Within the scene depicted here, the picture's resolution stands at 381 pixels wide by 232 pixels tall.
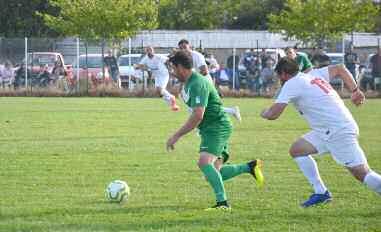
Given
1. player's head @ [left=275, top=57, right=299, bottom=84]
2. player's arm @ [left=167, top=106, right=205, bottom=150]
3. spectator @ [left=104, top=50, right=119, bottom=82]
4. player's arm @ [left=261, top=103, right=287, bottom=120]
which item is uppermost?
player's head @ [left=275, top=57, right=299, bottom=84]

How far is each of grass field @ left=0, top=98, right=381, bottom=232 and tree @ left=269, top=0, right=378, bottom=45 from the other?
21.1m

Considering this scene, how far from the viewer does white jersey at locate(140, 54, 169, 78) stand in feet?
83.2

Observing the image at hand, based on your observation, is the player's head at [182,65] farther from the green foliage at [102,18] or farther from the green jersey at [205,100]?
the green foliage at [102,18]

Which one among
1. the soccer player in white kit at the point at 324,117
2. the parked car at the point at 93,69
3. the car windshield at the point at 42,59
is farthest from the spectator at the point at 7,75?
the soccer player in white kit at the point at 324,117

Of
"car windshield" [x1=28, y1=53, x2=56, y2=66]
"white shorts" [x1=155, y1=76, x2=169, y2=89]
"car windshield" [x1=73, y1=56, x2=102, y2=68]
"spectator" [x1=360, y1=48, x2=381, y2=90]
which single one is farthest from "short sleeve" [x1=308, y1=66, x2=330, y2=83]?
"car windshield" [x1=28, y1=53, x2=56, y2=66]

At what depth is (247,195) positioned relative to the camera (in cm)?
1115

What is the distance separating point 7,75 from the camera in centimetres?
4100

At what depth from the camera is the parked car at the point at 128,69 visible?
4091cm

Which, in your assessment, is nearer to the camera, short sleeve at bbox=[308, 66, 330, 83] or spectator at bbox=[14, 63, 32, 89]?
short sleeve at bbox=[308, 66, 330, 83]

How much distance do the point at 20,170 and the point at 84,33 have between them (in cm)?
3023

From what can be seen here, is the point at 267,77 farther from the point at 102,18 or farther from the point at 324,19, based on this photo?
the point at 102,18

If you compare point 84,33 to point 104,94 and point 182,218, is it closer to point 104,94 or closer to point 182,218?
point 104,94

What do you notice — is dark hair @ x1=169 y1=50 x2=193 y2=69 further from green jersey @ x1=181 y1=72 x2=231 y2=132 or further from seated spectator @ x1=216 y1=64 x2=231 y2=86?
seated spectator @ x1=216 y1=64 x2=231 y2=86

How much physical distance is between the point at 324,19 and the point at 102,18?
974 cm
